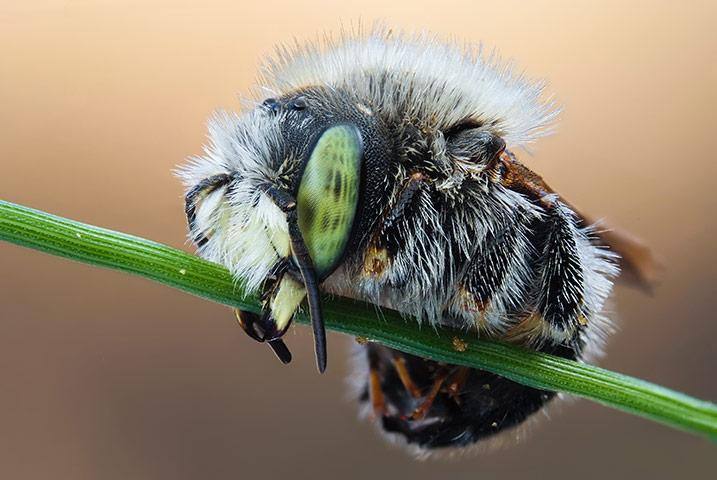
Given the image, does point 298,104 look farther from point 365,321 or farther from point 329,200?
point 365,321

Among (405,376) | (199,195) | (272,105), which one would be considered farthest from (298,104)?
(405,376)

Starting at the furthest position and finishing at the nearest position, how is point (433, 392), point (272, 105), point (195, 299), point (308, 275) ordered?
1. point (195, 299)
2. point (433, 392)
3. point (272, 105)
4. point (308, 275)

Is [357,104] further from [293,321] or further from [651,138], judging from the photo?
[651,138]

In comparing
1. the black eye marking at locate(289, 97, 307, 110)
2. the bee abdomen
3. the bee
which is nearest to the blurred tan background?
the bee abdomen

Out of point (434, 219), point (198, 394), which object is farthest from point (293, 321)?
point (198, 394)

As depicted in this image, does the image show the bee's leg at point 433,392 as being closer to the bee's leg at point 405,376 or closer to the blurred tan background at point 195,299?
the bee's leg at point 405,376

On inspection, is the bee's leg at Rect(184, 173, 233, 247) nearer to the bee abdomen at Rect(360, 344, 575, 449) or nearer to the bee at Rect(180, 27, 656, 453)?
the bee at Rect(180, 27, 656, 453)
